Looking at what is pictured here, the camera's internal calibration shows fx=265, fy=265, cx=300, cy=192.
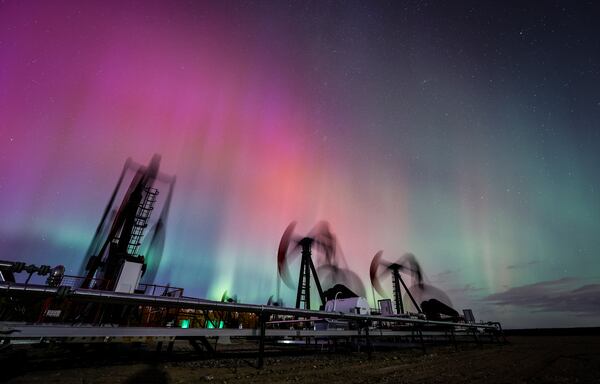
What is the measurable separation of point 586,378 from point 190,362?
40.5 ft

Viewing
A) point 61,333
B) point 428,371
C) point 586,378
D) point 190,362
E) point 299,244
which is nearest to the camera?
point 61,333

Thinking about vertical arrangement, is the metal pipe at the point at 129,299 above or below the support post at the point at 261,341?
above

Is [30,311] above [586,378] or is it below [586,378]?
above

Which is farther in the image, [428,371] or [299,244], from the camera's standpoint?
[299,244]

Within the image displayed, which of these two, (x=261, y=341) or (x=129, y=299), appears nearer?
(x=129, y=299)

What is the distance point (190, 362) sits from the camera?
32.4 feet

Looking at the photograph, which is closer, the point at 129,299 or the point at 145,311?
the point at 129,299

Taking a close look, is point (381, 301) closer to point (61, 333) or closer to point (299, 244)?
point (299, 244)

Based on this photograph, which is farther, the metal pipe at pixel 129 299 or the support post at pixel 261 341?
the support post at pixel 261 341

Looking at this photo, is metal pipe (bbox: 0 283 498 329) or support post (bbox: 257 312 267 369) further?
support post (bbox: 257 312 267 369)

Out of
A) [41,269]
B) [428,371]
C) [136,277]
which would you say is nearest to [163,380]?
[428,371]

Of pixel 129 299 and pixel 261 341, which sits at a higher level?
pixel 129 299

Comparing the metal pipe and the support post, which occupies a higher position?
the metal pipe

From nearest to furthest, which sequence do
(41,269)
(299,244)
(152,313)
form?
(41,269)
(152,313)
(299,244)
